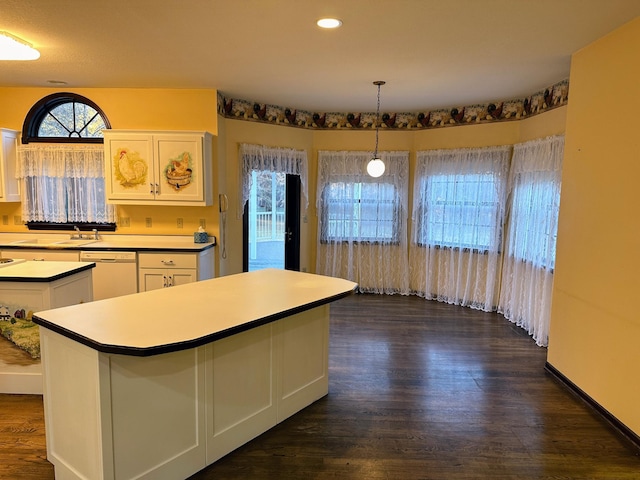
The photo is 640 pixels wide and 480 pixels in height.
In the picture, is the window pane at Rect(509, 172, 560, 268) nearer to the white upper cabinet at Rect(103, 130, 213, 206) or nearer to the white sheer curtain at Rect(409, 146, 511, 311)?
the white sheer curtain at Rect(409, 146, 511, 311)

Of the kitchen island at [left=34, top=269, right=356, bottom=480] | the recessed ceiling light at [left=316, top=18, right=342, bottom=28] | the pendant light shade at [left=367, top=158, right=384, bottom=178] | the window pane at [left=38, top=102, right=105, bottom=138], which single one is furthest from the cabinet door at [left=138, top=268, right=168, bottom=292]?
the recessed ceiling light at [left=316, top=18, right=342, bottom=28]

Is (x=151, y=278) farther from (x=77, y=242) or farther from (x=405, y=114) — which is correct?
(x=405, y=114)

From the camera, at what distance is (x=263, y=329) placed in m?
2.54

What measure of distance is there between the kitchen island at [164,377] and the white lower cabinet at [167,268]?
167cm

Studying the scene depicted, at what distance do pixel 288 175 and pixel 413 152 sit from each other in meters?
1.78

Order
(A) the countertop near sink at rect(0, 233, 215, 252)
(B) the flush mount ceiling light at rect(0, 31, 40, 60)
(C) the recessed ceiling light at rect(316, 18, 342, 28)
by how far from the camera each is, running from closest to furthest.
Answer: (C) the recessed ceiling light at rect(316, 18, 342, 28) < (B) the flush mount ceiling light at rect(0, 31, 40, 60) < (A) the countertop near sink at rect(0, 233, 215, 252)

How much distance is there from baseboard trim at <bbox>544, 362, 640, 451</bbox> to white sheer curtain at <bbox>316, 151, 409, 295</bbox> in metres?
2.79

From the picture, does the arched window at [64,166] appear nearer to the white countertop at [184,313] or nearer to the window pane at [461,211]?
the white countertop at [184,313]

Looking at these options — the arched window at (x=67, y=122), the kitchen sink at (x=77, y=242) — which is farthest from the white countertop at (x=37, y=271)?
the arched window at (x=67, y=122)

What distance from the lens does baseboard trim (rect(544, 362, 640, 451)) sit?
263 cm

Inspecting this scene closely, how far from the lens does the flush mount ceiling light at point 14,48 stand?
315cm

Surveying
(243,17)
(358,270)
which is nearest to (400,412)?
(243,17)

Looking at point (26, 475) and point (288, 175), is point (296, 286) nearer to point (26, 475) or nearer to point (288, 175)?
point (26, 475)

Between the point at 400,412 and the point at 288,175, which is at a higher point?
the point at 288,175
